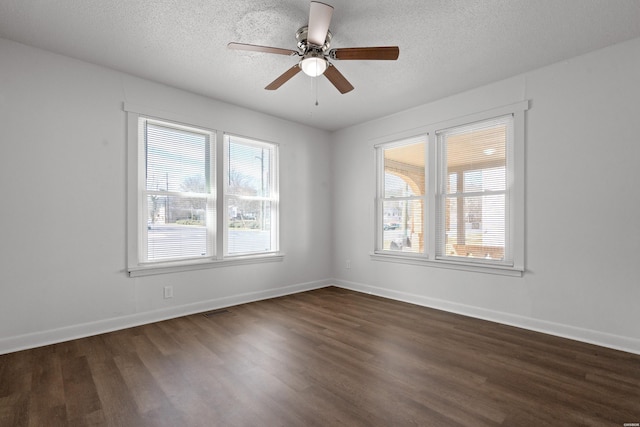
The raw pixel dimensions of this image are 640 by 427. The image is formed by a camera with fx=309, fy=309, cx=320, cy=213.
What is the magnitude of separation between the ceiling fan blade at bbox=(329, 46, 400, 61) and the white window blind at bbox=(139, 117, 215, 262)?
92.2 inches

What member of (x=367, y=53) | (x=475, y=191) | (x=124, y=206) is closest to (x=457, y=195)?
(x=475, y=191)

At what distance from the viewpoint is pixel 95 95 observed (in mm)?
3221

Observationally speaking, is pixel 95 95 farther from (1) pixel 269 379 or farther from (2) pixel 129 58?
(1) pixel 269 379

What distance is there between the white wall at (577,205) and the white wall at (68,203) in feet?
12.1

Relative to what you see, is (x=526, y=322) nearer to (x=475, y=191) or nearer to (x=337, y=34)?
(x=475, y=191)

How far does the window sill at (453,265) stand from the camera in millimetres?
3465

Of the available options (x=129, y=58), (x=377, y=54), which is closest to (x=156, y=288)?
(x=129, y=58)

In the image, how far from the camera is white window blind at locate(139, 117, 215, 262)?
3609 millimetres

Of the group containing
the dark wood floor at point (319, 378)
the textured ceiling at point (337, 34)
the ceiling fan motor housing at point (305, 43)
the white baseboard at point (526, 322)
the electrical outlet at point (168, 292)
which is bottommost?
the dark wood floor at point (319, 378)

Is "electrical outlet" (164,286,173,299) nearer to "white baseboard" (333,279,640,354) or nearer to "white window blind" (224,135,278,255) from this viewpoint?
"white window blind" (224,135,278,255)

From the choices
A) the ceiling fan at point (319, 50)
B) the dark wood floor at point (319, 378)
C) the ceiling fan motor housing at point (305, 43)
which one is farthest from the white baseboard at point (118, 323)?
the ceiling fan motor housing at point (305, 43)

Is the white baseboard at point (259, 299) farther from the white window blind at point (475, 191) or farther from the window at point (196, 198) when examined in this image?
the white window blind at point (475, 191)

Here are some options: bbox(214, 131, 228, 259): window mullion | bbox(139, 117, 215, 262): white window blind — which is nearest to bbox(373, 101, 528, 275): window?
bbox(214, 131, 228, 259): window mullion

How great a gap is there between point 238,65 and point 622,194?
3.88 meters
